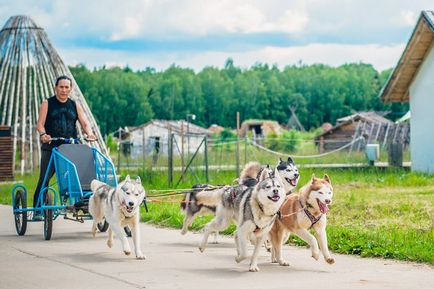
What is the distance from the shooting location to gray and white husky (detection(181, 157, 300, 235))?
10719 millimetres

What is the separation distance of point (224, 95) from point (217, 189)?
315 ft

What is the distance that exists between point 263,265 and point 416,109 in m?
18.4

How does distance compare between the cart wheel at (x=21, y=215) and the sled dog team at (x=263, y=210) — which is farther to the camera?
the cart wheel at (x=21, y=215)

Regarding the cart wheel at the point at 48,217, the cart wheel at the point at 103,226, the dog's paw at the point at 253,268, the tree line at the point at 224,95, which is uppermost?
the tree line at the point at 224,95

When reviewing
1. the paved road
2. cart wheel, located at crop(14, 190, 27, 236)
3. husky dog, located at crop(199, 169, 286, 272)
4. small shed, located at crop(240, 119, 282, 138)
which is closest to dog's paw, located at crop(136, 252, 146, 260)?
the paved road

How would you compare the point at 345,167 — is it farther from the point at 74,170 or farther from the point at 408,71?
the point at 74,170

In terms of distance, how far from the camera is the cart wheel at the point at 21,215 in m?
12.6

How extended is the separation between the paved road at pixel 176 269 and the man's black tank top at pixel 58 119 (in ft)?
5.43

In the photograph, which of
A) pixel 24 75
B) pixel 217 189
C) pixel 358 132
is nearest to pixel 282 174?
pixel 217 189

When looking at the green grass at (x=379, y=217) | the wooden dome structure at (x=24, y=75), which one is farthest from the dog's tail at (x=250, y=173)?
the wooden dome structure at (x=24, y=75)

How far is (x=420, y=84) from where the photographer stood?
26578 mm

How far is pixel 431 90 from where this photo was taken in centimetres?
2594

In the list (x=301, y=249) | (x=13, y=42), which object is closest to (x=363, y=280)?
(x=301, y=249)

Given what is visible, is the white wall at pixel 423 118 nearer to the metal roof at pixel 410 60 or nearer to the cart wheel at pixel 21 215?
the metal roof at pixel 410 60
